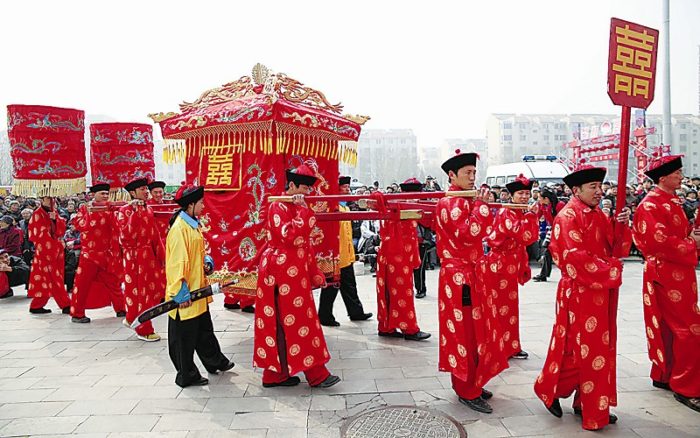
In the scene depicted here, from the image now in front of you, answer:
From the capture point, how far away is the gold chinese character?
4867 mm

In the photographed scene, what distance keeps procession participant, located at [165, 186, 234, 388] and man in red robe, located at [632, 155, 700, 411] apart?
11.7 ft

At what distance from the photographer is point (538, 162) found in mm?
15633

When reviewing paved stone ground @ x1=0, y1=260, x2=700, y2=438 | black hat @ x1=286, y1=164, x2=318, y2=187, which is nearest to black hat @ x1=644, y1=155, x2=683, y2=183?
paved stone ground @ x1=0, y1=260, x2=700, y2=438

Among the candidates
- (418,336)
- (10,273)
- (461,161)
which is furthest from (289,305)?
(10,273)

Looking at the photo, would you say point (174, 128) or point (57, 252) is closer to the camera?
point (174, 128)

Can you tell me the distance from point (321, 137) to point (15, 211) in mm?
9811

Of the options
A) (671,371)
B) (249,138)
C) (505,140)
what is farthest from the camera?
(505,140)

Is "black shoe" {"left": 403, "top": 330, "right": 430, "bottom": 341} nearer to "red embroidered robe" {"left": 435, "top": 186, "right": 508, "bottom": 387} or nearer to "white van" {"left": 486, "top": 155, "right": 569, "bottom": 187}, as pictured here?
"red embroidered robe" {"left": 435, "top": 186, "right": 508, "bottom": 387}

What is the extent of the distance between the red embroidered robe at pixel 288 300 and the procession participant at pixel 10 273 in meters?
6.33

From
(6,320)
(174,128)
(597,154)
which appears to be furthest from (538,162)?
(6,320)

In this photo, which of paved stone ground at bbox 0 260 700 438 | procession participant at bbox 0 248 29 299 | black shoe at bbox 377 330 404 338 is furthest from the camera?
procession participant at bbox 0 248 29 299

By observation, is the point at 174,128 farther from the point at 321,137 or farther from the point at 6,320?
the point at 6,320

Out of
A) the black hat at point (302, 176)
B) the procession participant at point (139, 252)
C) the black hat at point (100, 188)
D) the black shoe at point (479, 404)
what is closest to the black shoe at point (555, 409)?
the black shoe at point (479, 404)

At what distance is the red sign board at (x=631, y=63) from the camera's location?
2.88 meters
